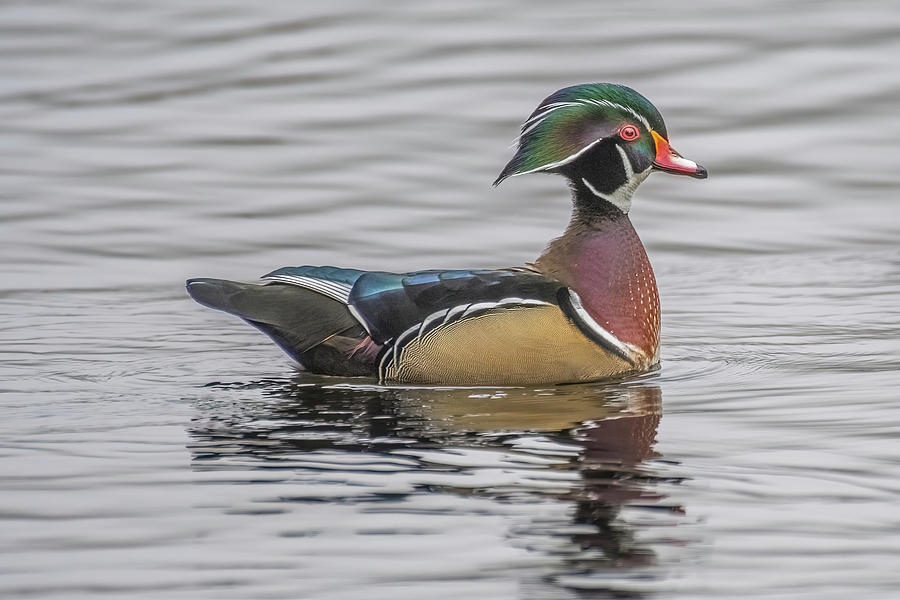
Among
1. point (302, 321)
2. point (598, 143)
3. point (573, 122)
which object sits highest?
point (573, 122)

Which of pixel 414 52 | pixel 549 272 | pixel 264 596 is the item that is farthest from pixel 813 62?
pixel 264 596

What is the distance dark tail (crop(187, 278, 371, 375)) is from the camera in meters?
8.93

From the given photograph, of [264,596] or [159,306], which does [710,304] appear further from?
[264,596]

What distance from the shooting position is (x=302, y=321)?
8969mm

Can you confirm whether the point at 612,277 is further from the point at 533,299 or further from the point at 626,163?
the point at 626,163

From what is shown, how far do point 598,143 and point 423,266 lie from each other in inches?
118

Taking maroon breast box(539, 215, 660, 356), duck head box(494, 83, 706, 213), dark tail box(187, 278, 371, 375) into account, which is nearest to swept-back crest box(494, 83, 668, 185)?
duck head box(494, 83, 706, 213)

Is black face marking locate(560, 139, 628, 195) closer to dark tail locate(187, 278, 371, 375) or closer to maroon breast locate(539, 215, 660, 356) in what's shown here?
maroon breast locate(539, 215, 660, 356)

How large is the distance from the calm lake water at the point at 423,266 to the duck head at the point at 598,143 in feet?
3.40

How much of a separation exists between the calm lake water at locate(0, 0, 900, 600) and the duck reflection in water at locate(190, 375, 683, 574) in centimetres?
2

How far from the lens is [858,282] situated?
36.8 ft

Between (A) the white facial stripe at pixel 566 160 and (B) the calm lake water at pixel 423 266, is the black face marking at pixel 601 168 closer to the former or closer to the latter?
(A) the white facial stripe at pixel 566 160

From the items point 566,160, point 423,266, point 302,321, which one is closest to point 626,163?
point 566,160

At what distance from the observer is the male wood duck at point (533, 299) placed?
873 cm
